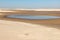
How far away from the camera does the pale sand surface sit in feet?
1.52

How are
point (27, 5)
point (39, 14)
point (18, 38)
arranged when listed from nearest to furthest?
point (18, 38) → point (39, 14) → point (27, 5)

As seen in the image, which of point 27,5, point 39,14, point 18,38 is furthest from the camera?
point 27,5

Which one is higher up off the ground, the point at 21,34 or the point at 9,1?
the point at 9,1

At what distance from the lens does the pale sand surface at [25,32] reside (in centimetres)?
46

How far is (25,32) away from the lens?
495mm

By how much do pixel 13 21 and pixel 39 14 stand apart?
144 millimetres

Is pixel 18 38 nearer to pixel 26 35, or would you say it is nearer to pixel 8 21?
pixel 26 35

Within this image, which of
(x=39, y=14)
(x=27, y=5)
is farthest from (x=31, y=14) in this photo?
(x=27, y=5)

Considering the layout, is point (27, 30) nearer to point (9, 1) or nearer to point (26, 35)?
point (26, 35)

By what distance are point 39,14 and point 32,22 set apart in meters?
0.06

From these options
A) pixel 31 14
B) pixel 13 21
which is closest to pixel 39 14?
pixel 31 14

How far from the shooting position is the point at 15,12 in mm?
570

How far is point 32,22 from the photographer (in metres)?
0.56

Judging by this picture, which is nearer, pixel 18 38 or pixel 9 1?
pixel 18 38
